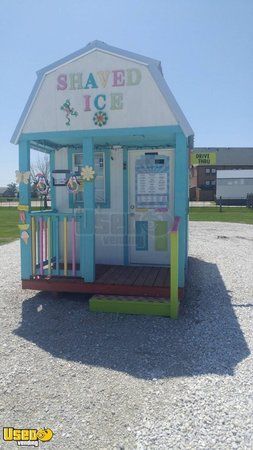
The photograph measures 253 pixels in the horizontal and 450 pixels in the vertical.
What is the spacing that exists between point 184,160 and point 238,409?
3322 millimetres

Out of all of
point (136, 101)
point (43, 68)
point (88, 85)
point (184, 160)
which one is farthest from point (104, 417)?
point (43, 68)

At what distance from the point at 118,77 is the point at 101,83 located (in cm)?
28

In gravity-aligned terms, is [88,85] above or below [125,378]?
above

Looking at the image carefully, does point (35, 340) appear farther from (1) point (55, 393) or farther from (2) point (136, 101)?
(2) point (136, 101)

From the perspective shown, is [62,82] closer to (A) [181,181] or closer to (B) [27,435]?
(A) [181,181]

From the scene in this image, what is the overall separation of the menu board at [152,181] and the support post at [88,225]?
154 centimetres

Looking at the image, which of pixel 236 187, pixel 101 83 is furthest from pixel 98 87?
pixel 236 187

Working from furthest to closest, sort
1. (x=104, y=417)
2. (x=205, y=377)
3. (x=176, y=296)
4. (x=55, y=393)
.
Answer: (x=176, y=296)
(x=205, y=377)
(x=55, y=393)
(x=104, y=417)

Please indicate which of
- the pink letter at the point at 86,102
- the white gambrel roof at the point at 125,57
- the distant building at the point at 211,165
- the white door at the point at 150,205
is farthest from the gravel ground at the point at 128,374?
the distant building at the point at 211,165

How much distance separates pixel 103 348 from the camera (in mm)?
4168

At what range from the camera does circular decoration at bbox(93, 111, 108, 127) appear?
5387mm

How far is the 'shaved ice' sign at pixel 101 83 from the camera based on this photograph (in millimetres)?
5262

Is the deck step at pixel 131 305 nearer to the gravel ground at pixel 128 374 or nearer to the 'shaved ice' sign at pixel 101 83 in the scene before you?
the gravel ground at pixel 128 374

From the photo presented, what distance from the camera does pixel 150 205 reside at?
22.5ft
